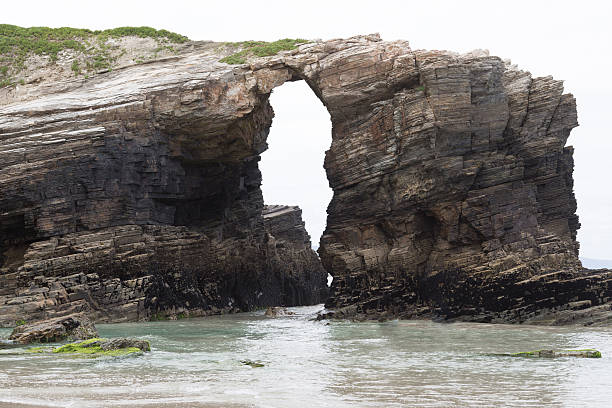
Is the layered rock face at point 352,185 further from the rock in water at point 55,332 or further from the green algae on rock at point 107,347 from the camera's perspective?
the green algae on rock at point 107,347

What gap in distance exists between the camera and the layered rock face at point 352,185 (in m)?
36.6

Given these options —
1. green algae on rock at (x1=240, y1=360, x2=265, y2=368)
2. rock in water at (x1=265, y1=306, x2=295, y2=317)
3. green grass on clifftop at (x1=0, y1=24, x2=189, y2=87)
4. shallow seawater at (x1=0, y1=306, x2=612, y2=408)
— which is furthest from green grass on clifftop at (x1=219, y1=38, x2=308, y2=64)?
green algae on rock at (x1=240, y1=360, x2=265, y2=368)

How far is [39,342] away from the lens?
Answer: 26.8m

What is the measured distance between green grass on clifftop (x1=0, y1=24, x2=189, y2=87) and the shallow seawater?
88.7 ft

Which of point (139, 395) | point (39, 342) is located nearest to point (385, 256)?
point (39, 342)

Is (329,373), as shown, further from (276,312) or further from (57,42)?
(57,42)

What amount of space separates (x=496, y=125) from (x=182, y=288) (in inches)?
771

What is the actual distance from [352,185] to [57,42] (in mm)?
26444

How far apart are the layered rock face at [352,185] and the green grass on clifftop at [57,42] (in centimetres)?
750

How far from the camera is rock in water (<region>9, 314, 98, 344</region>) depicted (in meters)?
26.9

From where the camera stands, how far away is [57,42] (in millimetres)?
53844

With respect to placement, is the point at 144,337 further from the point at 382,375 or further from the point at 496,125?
the point at 496,125

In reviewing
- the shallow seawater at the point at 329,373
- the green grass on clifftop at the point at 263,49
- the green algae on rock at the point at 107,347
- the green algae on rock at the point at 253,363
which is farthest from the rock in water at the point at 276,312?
the green algae on rock at the point at 253,363

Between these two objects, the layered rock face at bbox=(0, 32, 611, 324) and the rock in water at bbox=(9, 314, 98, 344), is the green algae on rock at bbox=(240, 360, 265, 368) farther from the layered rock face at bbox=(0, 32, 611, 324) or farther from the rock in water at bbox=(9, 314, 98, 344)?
the layered rock face at bbox=(0, 32, 611, 324)
